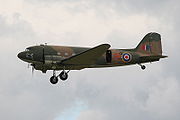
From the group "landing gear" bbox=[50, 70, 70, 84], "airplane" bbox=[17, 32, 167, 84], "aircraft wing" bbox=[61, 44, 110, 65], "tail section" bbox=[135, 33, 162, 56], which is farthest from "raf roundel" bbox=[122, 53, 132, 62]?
"landing gear" bbox=[50, 70, 70, 84]

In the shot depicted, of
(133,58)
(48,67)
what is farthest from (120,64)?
(48,67)

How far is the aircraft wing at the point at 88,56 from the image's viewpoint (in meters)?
33.3

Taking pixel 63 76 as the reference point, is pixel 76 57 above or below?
above

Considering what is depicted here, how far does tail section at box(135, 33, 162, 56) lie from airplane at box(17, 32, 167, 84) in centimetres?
61

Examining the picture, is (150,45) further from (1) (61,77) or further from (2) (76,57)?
(1) (61,77)

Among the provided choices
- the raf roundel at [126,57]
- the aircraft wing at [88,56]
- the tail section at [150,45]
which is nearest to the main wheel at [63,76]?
the aircraft wing at [88,56]

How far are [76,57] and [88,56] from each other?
1.01m

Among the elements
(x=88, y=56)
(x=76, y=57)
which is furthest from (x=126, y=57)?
(x=76, y=57)

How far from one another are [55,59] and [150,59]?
28.0ft

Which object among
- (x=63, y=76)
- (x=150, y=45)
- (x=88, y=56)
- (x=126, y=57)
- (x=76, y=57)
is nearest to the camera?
(x=76, y=57)

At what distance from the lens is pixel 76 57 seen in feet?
111

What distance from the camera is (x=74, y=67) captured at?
35.9 meters

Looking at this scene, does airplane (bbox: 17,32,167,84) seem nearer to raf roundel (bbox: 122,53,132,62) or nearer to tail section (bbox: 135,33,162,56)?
raf roundel (bbox: 122,53,132,62)

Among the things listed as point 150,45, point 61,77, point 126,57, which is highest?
point 150,45
